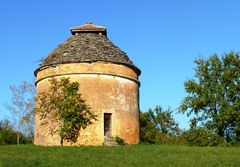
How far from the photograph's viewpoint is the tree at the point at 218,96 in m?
35.8

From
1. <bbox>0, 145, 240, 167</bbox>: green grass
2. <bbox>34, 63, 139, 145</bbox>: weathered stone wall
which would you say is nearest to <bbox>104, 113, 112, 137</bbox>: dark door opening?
<bbox>34, 63, 139, 145</bbox>: weathered stone wall

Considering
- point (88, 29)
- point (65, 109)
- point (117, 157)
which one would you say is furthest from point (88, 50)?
point (117, 157)

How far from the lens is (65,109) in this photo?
26.1m

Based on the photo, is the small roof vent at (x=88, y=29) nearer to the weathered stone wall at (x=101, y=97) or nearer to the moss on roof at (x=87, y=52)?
the moss on roof at (x=87, y=52)

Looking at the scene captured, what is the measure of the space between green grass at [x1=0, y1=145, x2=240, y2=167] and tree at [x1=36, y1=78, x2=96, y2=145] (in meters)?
5.04

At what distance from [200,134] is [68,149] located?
18.0 metres

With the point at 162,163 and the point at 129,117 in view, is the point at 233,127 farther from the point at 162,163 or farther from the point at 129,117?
the point at 162,163

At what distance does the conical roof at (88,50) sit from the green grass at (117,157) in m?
8.41

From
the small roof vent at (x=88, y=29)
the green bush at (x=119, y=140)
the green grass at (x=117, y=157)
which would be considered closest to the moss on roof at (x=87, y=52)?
the small roof vent at (x=88, y=29)

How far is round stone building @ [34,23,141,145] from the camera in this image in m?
27.3

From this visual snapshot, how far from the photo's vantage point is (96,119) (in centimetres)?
2711

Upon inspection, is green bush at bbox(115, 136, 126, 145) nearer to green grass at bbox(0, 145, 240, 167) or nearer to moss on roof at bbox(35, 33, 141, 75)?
moss on roof at bbox(35, 33, 141, 75)

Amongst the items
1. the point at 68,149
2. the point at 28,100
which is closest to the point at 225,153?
the point at 68,149

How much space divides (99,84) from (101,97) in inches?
32.7
